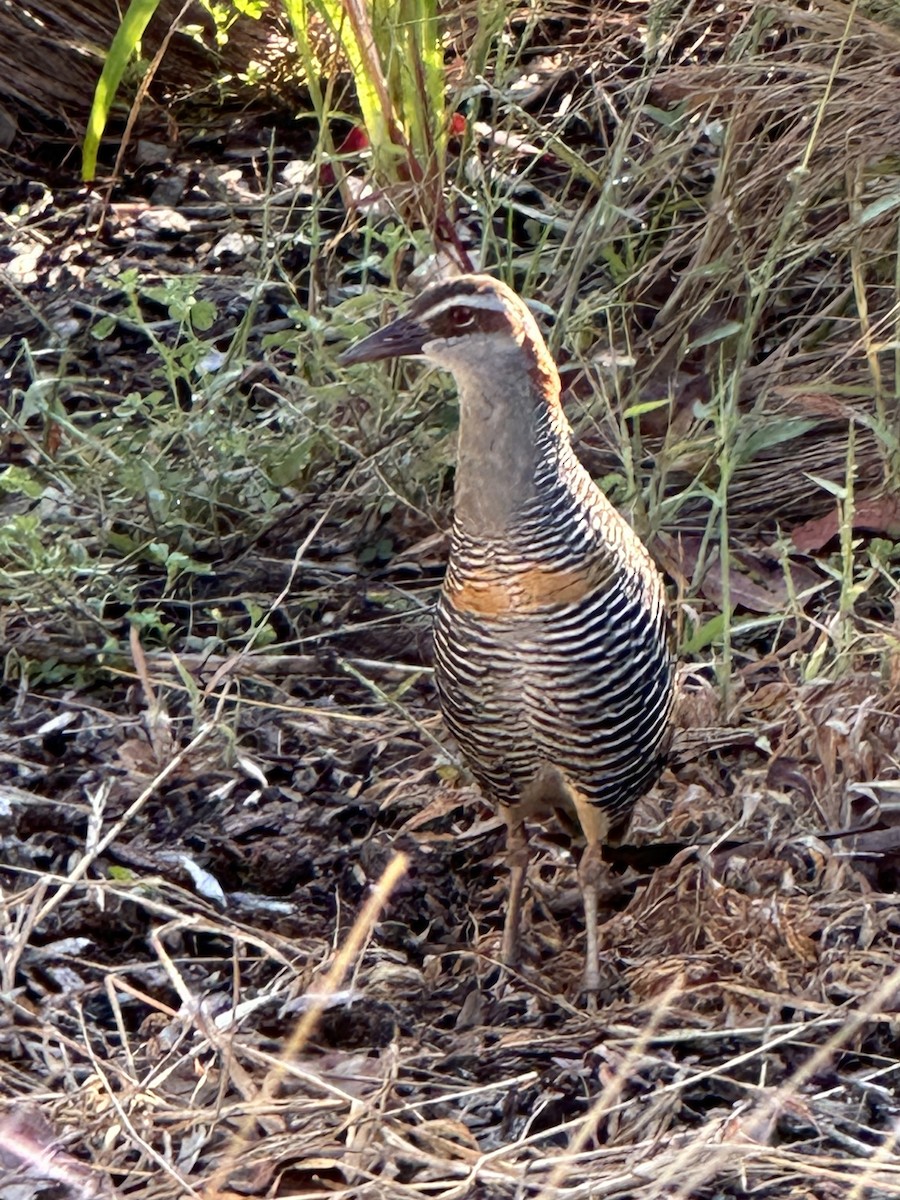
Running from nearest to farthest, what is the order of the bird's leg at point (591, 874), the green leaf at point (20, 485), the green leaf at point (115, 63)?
the bird's leg at point (591, 874) → the green leaf at point (20, 485) → the green leaf at point (115, 63)

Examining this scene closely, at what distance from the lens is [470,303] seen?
3.43 meters

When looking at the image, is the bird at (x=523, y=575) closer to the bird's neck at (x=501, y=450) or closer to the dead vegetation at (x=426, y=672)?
the bird's neck at (x=501, y=450)

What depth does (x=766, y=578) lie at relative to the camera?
4.84 m

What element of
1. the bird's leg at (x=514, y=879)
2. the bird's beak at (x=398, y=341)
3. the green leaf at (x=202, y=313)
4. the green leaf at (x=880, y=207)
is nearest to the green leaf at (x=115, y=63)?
the green leaf at (x=202, y=313)

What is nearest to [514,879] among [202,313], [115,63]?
[202,313]

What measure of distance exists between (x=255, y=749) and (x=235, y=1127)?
1.30 m

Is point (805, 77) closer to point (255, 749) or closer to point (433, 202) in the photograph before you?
point (433, 202)

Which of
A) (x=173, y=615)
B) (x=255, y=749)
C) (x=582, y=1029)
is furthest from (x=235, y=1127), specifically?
(x=173, y=615)

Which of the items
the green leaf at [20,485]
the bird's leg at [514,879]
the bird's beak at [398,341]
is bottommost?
the bird's leg at [514,879]

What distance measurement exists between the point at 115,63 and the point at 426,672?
6.99 ft

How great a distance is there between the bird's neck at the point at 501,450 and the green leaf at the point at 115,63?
2459 millimetres

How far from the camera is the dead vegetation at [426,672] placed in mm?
3240

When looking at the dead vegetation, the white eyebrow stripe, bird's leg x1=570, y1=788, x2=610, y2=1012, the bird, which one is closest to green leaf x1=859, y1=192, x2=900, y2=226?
→ the dead vegetation

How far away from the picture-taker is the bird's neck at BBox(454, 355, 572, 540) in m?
3.45
